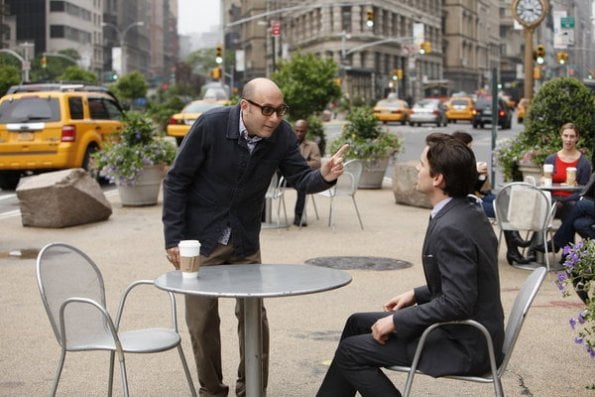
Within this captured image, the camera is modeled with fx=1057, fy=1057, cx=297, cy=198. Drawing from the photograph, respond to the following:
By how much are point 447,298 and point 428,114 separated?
49.6 m

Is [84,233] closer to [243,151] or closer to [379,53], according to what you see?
[243,151]

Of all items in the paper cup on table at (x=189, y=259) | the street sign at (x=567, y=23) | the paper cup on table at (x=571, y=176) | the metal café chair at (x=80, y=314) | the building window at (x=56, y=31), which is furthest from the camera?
the building window at (x=56, y=31)

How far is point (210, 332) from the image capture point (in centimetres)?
563

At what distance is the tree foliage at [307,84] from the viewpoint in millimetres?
30812

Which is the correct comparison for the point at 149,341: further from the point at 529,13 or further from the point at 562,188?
the point at 529,13

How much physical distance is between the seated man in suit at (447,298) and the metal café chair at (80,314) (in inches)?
40.0

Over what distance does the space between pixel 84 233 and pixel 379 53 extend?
302 ft

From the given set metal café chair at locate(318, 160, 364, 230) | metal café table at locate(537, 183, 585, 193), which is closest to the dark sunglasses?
metal café table at locate(537, 183, 585, 193)

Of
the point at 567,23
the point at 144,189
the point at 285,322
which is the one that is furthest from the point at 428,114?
the point at 285,322

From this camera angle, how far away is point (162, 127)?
1596 inches

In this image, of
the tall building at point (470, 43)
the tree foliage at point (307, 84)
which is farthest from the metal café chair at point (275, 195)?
the tall building at point (470, 43)

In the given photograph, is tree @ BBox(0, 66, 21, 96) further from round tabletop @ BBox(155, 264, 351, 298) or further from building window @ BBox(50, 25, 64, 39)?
round tabletop @ BBox(155, 264, 351, 298)

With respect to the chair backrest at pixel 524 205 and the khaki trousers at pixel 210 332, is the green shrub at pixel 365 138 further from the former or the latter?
the khaki trousers at pixel 210 332

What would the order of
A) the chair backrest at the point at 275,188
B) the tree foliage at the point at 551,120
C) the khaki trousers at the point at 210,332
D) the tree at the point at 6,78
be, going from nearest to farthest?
1. the khaki trousers at the point at 210,332
2. the chair backrest at the point at 275,188
3. the tree foliage at the point at 551,120
4. the tree at the point at 6,78
